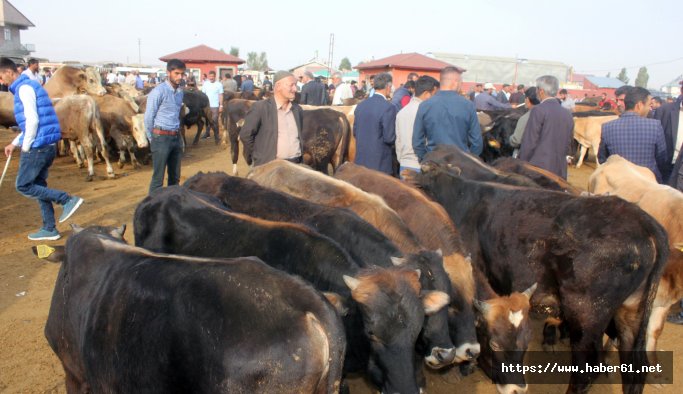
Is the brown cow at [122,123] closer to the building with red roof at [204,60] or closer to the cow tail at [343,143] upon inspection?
the cow tail at [343,143]

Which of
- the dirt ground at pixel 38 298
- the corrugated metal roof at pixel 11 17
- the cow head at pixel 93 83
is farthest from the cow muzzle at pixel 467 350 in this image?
the corrugated metal roof at pixel 11 17

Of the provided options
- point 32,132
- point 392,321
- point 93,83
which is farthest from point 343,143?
point 392,321

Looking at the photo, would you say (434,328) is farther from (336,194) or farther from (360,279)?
(336,194)

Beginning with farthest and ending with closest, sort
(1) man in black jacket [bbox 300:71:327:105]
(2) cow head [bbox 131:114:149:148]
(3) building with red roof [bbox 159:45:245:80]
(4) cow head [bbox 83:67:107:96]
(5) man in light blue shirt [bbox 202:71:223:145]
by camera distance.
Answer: (3) building with red roof [bbox 159:45:245:80] < (5) man in light blue shirt [bbox 202:71:223:145] < (1) man in black jacket [bbox 300:71:327:105] < (4) cow head [bbox 83:67:107:96] < (2) cow head [bbox 131:114:149:148]

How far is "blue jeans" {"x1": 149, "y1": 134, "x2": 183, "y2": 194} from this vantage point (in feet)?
22.6

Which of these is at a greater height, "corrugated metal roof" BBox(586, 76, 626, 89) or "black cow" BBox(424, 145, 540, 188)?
"corrugated metal roof" BBox(586, 76, 626, 89)

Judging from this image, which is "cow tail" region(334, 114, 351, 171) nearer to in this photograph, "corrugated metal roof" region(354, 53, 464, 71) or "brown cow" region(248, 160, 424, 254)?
"brown cow" region(248, 160, 424, 254)

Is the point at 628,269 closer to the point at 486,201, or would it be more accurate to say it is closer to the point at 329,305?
the point at 486,201

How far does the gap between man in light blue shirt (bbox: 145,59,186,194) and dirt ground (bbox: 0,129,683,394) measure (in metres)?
1.14

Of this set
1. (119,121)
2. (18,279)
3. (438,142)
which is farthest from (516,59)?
(18,279)

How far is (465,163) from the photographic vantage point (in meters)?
5.73

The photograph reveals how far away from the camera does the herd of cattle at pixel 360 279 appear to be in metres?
2.17

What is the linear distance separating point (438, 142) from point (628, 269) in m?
2.79

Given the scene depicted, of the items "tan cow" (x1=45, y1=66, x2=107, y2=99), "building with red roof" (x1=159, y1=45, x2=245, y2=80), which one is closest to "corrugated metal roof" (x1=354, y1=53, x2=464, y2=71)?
"building with red roof" (x1=159, y1=45, x2=245, y2=80)
